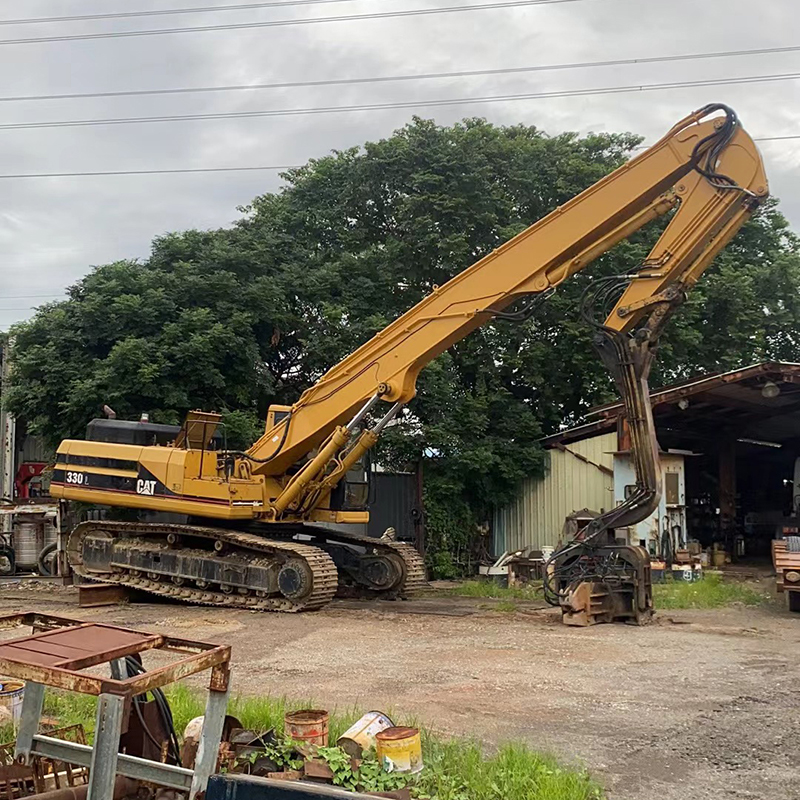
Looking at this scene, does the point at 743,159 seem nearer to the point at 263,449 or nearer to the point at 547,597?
the point at 547,597

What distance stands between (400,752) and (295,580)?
7.55 metres

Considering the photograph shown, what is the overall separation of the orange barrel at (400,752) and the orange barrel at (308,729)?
344mm

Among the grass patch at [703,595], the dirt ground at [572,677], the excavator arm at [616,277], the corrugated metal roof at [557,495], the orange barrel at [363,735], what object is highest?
the excavator arm at [616,277]

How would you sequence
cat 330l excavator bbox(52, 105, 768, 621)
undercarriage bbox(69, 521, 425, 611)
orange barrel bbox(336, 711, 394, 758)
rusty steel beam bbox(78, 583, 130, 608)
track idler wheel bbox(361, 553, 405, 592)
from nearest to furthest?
orange barrel bbox(336, 711, 394, 758) → cat 330l excavator bbox(52, 105, 768, 621) → undercarriage bbox(69, 521, 425, 611) → rusty steel beam bbox(78, 583, 130, 608) → track idler wheel bbox(361, 553, 405, 592)

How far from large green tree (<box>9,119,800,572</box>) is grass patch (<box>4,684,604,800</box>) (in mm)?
11718

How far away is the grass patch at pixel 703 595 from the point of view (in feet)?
41.8

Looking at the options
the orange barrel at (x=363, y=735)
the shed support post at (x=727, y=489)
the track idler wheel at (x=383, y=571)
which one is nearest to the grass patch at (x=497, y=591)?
the track idler wheel at (x=383, y=571)

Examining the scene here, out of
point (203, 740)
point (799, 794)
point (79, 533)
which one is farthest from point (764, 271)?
point (203, 740)

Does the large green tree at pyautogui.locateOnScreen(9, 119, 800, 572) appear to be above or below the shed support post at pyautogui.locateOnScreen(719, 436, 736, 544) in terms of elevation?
above

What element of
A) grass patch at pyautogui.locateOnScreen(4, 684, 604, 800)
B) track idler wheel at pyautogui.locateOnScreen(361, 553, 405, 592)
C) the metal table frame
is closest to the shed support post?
track idler wheel at pyautogui.locateOnScreen(361, 553, 405, 592)

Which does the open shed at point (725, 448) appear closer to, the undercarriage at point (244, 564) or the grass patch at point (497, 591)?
the grass patch at point (497, 591)

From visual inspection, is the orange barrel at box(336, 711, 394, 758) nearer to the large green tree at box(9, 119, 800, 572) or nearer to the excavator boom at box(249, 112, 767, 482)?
the excavator boom at box(249, 112, 767, 482)

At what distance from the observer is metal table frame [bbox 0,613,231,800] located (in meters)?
3.11

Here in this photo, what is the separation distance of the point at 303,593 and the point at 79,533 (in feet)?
15.7
